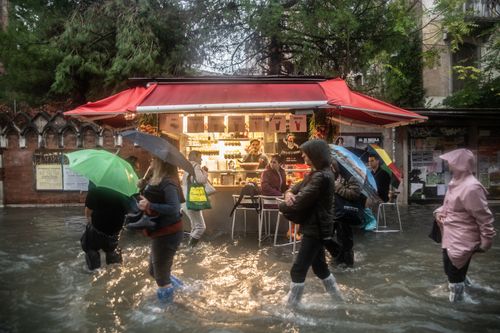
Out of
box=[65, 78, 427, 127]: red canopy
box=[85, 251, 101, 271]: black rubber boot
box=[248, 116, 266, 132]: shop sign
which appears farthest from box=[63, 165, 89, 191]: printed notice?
box=[85, 251, 101, 271]: black rubber boot

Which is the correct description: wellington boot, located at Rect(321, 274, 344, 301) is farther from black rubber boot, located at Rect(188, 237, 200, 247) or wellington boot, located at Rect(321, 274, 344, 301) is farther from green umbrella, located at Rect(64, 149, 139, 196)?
black rubber boot, located at Rect(188, 237, 200, 247)

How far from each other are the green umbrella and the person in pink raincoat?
11.2 ft

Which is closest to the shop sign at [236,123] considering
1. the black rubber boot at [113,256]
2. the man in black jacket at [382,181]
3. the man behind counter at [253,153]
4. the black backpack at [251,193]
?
the man behind counter at [253,153]

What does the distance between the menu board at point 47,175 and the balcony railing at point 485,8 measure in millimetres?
16029

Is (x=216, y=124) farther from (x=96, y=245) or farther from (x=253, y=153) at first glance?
(x=96, y=245)

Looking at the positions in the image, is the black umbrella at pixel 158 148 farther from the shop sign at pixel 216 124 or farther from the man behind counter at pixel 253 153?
the man behind counter at pixel 253 153

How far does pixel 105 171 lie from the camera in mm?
4574

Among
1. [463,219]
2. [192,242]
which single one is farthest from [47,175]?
[463,219]

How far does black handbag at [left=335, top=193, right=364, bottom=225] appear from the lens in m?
6.32

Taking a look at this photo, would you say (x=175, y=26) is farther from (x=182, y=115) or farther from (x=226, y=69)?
(x=182, y=115)

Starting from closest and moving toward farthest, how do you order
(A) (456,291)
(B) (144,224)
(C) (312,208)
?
(B) (144,224), (C) (312,208), (A) (456,291)

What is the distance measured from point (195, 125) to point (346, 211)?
16.5 ft

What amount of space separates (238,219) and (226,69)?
7845 mm

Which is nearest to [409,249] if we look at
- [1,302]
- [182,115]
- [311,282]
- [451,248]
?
[311,282]
